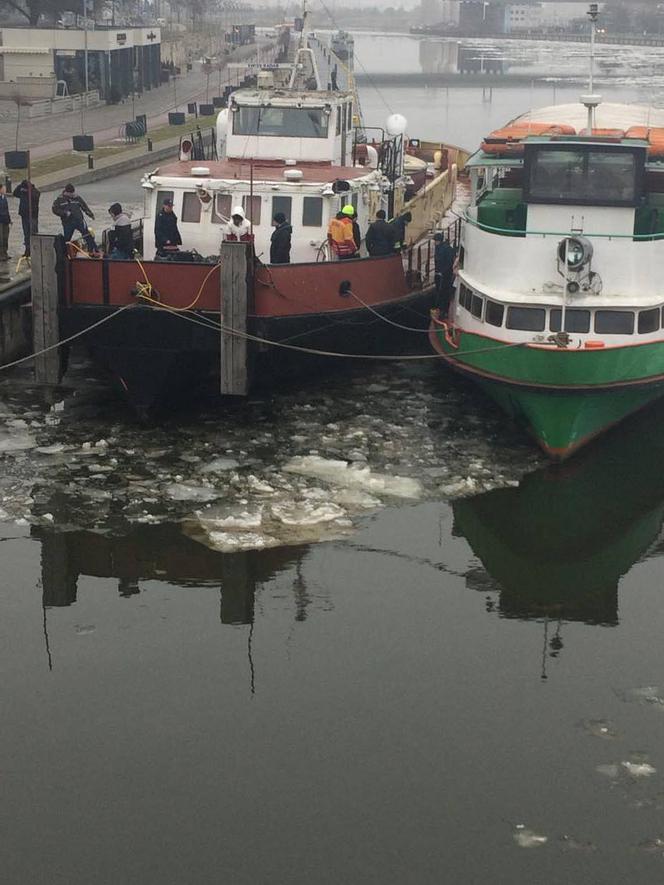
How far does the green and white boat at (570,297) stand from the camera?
18344 mm

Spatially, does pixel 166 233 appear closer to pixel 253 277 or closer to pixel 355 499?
pixel 253 277

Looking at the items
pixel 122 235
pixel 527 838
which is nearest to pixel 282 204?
pixel 122 235

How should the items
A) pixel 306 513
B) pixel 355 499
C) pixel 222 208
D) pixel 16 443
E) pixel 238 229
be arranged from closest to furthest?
pixel 306 513 < pixel 355 499 < pixel 16 443 < pixel 238 229 < pixel 222 208

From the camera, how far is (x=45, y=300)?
63.0 feet

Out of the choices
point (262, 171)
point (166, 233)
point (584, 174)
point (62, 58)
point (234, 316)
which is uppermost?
point (62, 58)

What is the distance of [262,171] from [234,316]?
4.37 m

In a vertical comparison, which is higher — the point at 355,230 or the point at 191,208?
the point at 191,208

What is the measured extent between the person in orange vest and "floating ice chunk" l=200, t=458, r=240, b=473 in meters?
4.24

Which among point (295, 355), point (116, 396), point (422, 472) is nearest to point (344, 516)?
point (422, 472)

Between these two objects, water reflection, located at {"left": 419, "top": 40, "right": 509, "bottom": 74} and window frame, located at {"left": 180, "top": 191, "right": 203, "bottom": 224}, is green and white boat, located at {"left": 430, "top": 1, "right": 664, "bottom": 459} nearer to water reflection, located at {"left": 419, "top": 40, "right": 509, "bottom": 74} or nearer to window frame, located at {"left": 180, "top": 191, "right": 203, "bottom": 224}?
window frame, located at {"left": 180, "top": 191, "right": 203, "bottom": 224}

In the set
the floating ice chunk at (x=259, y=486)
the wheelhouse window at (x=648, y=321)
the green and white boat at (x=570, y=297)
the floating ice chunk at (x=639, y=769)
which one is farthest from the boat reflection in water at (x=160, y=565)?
the wheelhouse window at (x=648, y=321)

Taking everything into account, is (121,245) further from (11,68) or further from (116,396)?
(11,68)

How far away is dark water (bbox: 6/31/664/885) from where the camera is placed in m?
10.5

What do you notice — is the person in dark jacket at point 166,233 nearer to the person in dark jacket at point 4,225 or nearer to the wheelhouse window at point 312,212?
the wheelhouse window at point 312,212
